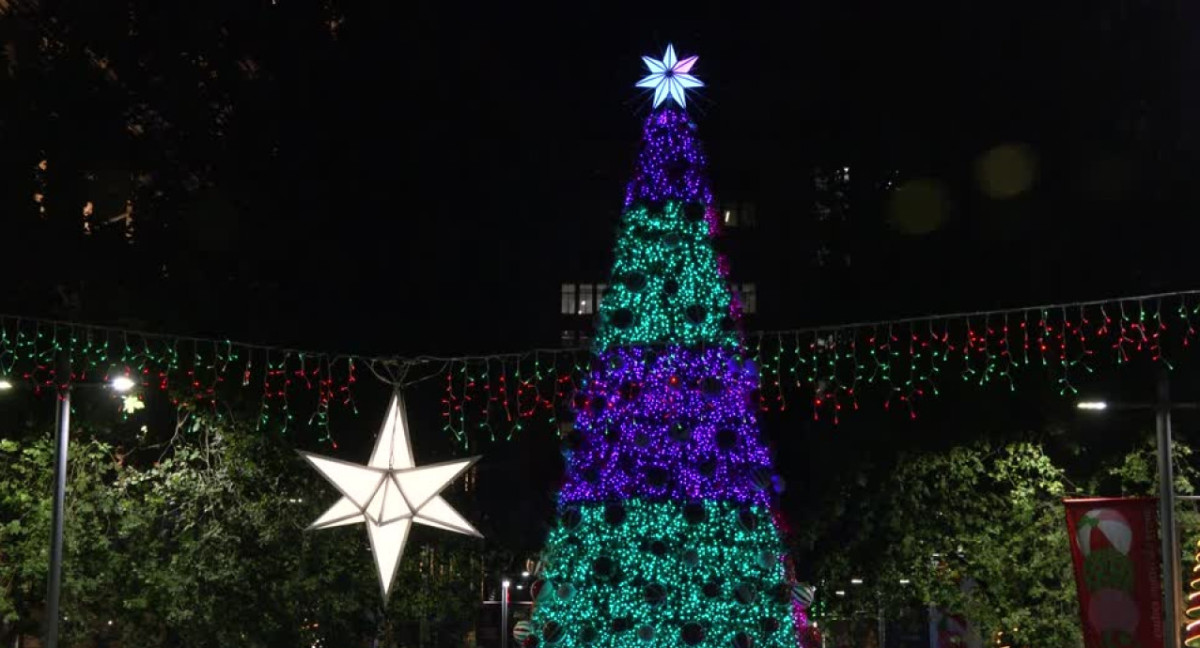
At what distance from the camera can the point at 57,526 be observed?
18062 mm

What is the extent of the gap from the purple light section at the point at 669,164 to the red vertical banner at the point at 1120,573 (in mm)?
6325

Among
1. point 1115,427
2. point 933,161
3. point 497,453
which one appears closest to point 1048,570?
point 1115,427

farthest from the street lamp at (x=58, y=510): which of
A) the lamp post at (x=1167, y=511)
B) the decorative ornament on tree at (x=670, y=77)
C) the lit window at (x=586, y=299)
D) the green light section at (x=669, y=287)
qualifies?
the lit window at (x=586, y=299)

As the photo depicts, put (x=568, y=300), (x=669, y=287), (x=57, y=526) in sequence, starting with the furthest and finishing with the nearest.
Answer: (x=568, y=300) < (x=57, y=526) < (x=669, y=287)

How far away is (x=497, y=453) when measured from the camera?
27.3 meters

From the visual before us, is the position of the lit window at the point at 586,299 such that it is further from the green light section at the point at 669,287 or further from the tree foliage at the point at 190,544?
the green light section at the point at 669,287

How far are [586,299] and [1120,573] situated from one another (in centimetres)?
6259

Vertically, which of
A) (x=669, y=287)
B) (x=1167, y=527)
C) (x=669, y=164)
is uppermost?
(x=669, y=164)

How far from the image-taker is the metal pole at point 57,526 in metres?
17.8

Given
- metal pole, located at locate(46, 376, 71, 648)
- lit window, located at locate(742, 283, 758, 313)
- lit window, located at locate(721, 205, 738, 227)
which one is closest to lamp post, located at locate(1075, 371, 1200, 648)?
metal pole, located at locate(46, 376, 71, 648)

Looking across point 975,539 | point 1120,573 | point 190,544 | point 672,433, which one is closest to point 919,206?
point 975,539

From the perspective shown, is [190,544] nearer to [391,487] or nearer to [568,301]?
[391,487]

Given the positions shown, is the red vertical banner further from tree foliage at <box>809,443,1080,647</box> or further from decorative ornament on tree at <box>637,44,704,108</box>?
decorative ornament on tree at <box>637,44,704,108</box>

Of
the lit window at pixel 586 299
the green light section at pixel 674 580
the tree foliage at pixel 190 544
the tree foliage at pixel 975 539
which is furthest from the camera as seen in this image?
the lit window at pixel 586 299
